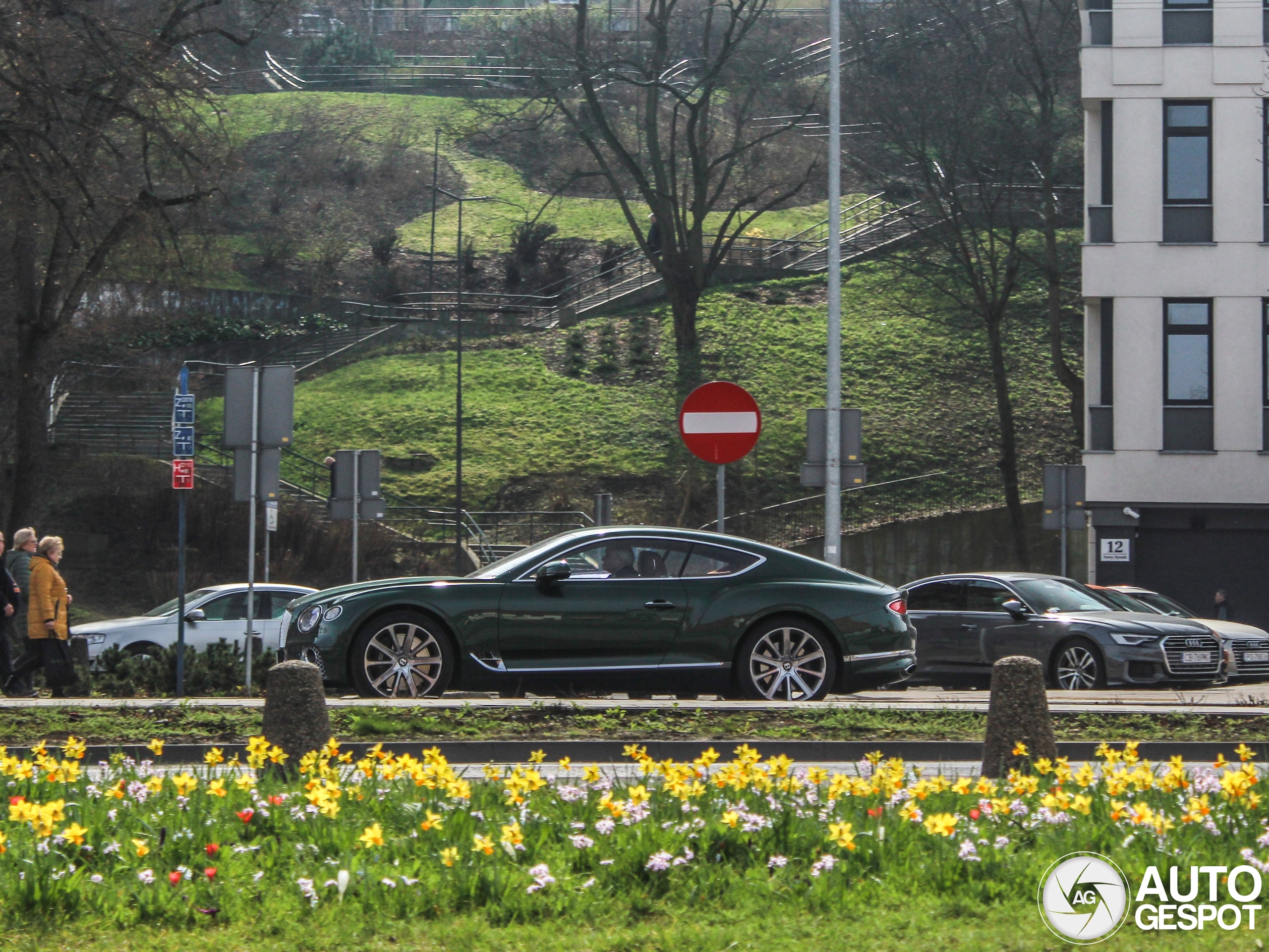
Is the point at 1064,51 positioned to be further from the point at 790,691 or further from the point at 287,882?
the point at 287,882

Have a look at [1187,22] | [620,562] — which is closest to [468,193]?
[1187,22]

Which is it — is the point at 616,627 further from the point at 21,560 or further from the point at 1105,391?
the point at 1105,391

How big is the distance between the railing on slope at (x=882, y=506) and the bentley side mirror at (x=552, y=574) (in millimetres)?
28542

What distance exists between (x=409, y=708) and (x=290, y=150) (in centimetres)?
7457

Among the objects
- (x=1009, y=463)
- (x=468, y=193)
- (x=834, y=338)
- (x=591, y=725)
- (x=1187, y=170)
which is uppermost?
(x=468, y=193)

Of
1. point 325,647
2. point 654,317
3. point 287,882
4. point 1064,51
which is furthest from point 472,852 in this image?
point 654,317

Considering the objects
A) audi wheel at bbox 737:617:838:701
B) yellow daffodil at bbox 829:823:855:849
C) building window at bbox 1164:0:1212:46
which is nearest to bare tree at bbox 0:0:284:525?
audi wheel at bbox 737:617:838:701

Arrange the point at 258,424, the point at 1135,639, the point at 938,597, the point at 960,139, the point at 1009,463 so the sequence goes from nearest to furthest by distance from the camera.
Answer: the point at 258,424, the point at 1135,639, the point at 938,597, the point at 1009,463, the point at 960,139

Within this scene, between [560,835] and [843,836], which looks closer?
[843,836]

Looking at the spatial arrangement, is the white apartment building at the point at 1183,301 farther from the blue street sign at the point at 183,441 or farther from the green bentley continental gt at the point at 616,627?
the blue street sign at the point at 183,441

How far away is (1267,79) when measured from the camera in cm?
3041

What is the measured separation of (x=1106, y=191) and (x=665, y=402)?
66.6 ft

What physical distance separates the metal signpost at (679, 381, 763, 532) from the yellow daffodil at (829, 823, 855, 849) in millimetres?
8549

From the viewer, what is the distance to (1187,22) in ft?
105
